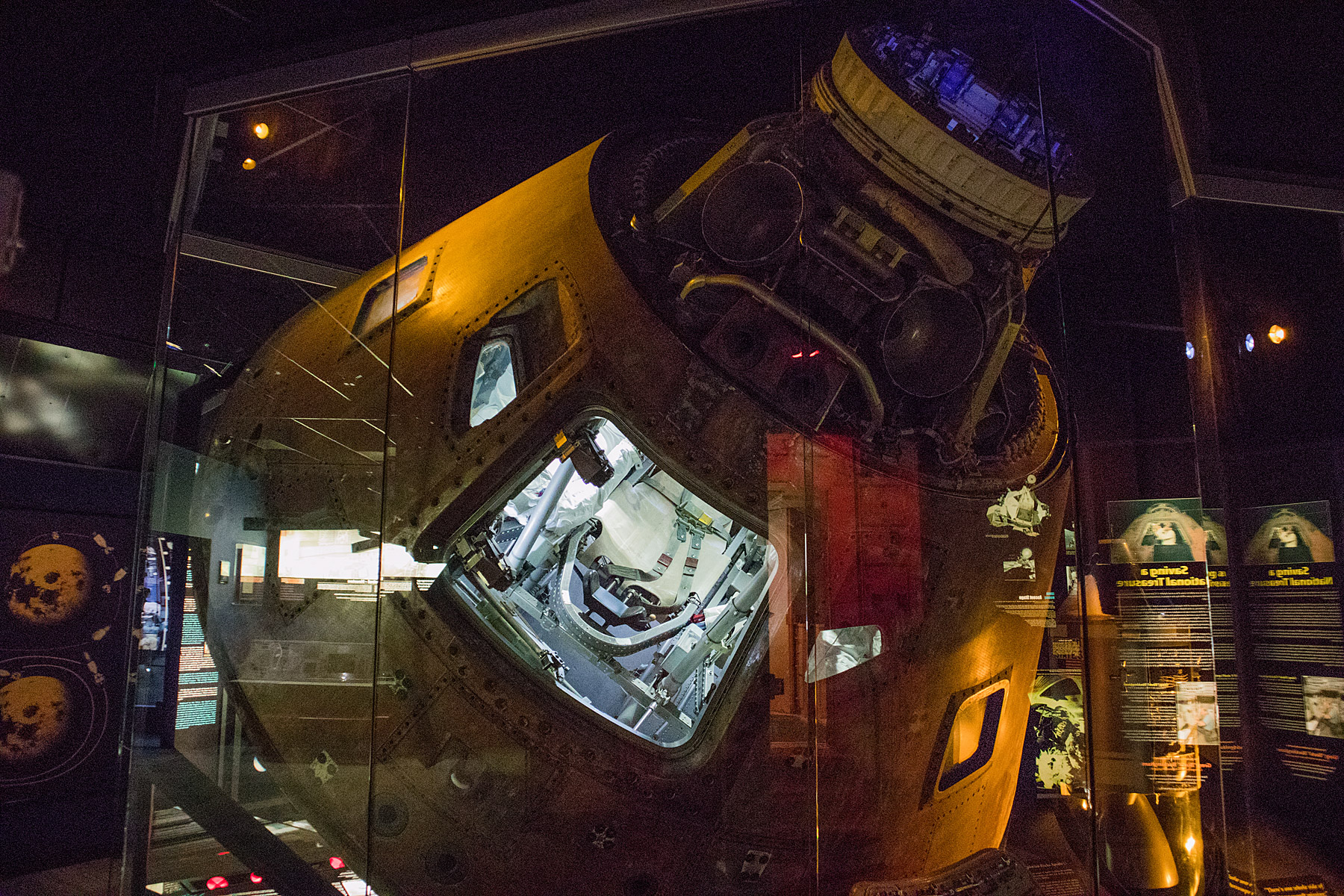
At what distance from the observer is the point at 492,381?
3.23m

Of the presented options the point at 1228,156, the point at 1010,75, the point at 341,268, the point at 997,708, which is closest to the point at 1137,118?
the point at 1228,156

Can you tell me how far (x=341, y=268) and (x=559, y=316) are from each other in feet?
5.52

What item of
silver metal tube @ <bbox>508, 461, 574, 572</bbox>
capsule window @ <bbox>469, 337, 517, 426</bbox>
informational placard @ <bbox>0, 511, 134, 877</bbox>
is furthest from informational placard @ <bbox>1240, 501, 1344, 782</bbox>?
informational placard @ <bbox>0, 511, 134, 877</bbox>

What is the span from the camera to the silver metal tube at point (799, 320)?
278 centimetres

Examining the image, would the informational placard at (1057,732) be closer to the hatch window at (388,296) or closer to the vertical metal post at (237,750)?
the hatch window at (388,296)

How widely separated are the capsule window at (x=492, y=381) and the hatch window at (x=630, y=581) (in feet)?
1.31

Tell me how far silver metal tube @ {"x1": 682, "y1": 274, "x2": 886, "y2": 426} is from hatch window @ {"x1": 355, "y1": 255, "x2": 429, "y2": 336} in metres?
1.33

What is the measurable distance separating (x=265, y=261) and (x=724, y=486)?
9.90 ft

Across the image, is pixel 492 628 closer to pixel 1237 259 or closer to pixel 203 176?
pixel 203 176

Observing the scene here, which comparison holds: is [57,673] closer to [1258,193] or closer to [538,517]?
[538,517]

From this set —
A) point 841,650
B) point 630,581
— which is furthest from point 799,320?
point 630,581

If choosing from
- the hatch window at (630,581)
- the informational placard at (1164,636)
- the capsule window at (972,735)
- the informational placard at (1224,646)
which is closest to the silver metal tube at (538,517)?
the hatch window at (630,581)

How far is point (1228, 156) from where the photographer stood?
3.68 metres

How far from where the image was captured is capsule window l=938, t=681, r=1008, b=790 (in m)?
2.95
